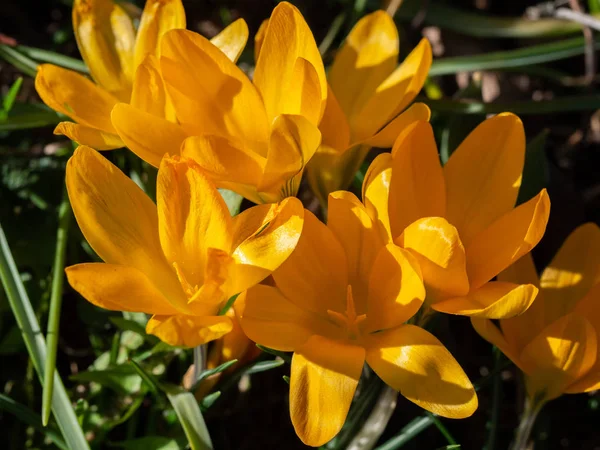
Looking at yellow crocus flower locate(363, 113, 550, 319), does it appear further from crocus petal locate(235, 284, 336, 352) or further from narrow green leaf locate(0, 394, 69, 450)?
narrow green leaf locate(0, 394, 69, 450)

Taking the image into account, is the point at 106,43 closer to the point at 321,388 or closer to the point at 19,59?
the point at 19,59

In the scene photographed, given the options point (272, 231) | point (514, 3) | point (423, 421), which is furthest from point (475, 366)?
point (514, 3)

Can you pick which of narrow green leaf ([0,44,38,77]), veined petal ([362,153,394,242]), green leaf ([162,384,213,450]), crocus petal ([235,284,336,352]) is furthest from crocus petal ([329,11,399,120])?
narrow green leaf ([0,44,38,77])

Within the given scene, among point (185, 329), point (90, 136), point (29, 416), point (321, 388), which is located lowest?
point (29, 416)

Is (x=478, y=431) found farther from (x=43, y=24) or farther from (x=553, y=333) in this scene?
(x=43, y=24)

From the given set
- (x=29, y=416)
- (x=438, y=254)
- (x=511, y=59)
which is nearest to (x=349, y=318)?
(x=438, y=254)

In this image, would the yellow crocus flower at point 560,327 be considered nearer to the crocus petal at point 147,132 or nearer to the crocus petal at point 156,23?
the crocus petal at point 147,132

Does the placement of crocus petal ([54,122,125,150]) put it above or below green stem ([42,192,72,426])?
above

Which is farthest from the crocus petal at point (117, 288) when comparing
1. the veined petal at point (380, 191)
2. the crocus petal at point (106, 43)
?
the crocus petal at point (106, 43)
